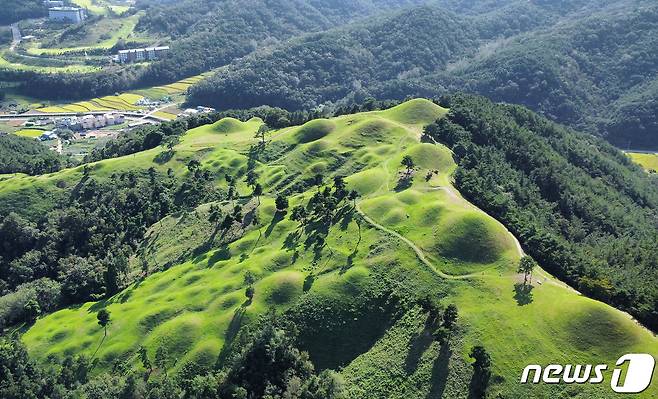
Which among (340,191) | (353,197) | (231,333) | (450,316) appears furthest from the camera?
(340,191)

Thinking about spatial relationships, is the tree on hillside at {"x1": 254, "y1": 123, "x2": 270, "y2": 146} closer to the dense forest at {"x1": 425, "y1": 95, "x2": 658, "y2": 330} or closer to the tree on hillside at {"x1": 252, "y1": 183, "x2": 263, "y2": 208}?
the tree on hillside at {"x1": 252, "y1": 183, "x2": 263, "y2": 208}

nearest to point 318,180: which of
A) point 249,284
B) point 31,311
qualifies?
point 249,284

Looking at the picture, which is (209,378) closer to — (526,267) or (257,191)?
(526,267)

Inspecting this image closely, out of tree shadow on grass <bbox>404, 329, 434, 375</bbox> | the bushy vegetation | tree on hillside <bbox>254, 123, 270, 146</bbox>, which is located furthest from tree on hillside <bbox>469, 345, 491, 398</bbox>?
tree on hillside <bbox>254, 123, 270, 146</bbox>

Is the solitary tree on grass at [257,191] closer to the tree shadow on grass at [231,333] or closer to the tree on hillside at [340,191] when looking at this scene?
the tree on hillside at [340,191]

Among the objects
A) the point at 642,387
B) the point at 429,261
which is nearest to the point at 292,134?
the point at 429,261
